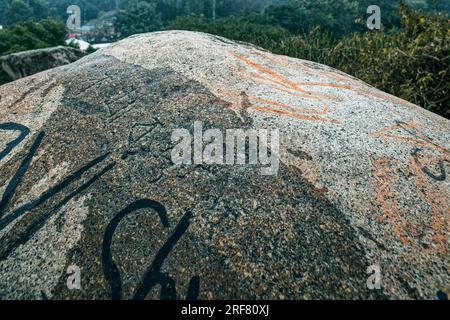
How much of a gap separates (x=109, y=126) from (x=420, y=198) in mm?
2791

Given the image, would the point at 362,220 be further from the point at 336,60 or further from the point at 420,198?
the point at 336,60

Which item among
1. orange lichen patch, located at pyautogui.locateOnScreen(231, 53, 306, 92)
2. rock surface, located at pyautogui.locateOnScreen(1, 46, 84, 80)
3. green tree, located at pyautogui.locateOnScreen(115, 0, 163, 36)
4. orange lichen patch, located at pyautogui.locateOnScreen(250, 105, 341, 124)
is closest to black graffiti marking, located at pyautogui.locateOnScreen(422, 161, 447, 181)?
orange lichen patch, located at pyautogui.locateOnScreen(250, 105, 341, 124)

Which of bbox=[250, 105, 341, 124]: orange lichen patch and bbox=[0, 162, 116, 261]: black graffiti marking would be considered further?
bbox=[250, 105, 341, 124]: orange lichen patch

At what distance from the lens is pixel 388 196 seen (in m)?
2.57

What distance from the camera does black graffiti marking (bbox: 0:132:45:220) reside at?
2659 mm

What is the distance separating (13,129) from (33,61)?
4.58 meters

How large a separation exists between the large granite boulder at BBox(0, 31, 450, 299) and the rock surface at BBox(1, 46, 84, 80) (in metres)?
3.74

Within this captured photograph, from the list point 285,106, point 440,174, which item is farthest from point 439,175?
point 285,106

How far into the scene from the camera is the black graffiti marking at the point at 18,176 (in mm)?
2659

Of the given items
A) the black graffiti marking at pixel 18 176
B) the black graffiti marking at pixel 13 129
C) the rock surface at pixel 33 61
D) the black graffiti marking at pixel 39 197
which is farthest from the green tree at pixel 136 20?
the black graffiti marking at pixel 39 197

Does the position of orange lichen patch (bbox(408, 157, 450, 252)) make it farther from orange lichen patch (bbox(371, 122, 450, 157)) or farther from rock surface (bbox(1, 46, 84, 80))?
rock surface (bbox(1, 46, 84, 80))

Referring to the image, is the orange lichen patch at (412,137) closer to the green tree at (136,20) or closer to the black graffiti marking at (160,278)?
the black graffiti marking at (160,278)

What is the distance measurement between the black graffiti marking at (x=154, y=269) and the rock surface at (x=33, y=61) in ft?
20.0

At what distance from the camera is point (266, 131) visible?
2977 mm
